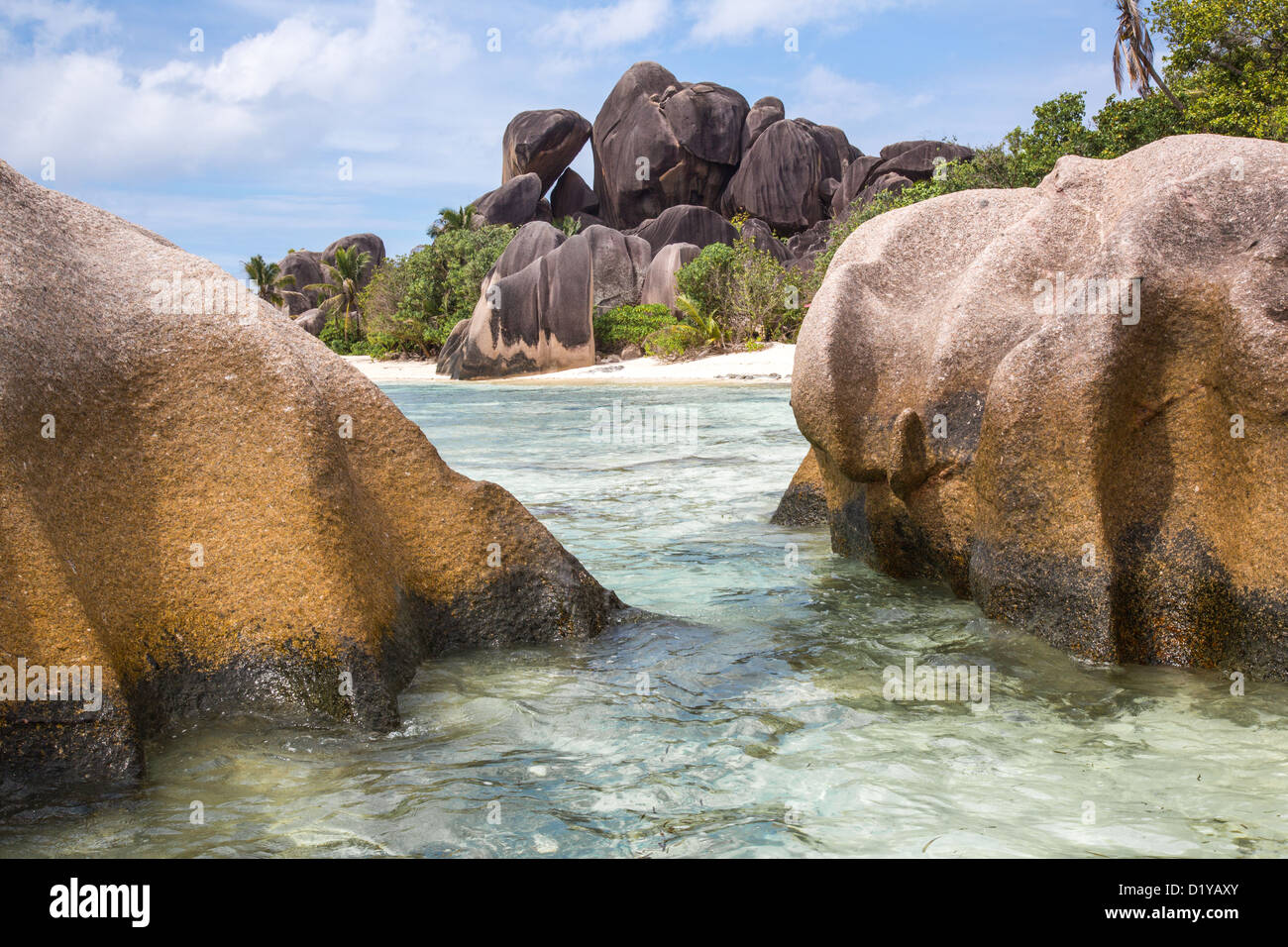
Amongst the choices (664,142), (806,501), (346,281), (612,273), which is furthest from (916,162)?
(806,501)

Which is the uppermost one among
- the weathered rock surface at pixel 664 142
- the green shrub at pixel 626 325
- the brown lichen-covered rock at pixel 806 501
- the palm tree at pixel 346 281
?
the weathered rock surface at pixel 664 142

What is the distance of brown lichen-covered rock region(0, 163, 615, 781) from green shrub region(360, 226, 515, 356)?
1413 inches

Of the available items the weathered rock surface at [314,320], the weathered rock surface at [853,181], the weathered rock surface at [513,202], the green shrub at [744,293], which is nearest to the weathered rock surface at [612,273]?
the green shrub at [744,293]

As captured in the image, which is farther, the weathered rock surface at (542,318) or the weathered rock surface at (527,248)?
the weathered rock surface at (527,248)

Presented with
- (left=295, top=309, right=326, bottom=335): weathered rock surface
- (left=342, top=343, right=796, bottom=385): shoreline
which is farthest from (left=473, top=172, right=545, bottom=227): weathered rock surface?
(left=342, top=343, right=796, bottom=385): shoreline

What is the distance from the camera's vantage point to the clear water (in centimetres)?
341

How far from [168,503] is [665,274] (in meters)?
33.7

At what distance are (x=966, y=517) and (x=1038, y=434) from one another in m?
1.06

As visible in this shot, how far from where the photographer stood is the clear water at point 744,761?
11.2 feet

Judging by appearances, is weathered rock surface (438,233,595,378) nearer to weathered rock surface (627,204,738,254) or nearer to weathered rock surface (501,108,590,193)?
weathered rock surface (627,204,738,254)

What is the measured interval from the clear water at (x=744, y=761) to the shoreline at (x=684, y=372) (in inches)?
873

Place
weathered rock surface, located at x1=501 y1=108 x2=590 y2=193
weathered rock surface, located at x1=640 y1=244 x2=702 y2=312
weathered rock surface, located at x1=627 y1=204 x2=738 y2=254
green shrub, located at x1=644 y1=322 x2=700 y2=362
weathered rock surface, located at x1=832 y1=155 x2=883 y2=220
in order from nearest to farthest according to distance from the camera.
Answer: green shrub, located at x1=644 y1=322 x2=700 y2=362 → weathered rock surface, located at x1=640 y1=244 x2=702 y2=312 → weathered rock surface, located at x1=627 y1=204 x2=738 y2=254 → weathered rock surface, located at x1=832 y1=155 x2=883 y2=220 → weathered rock surface, located at x1=501 y1=108 x2=590 y2=193

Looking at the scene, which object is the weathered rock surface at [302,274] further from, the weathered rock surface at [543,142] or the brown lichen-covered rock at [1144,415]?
the brown lichen-covered rock at [1144,415]

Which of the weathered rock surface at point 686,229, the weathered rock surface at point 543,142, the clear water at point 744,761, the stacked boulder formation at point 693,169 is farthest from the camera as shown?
the weathered rock surface at point 543,142
